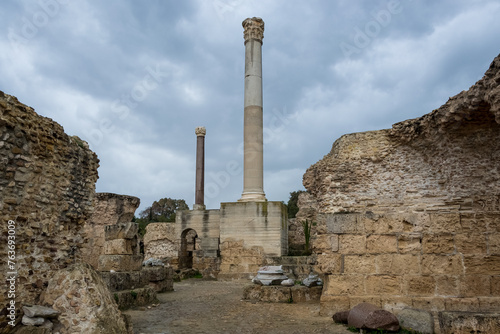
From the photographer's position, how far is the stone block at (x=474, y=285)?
213 inches

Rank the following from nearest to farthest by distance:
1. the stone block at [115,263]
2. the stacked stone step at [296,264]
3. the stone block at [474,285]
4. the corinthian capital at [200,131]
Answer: the stone block at [474,285] < the stone block at [115,263] < the stacked stone step at [296,264] < the corinthian capital at [200,131]

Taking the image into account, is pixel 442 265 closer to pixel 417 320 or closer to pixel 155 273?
pixel 417 320

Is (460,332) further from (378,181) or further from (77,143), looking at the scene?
(77,143)

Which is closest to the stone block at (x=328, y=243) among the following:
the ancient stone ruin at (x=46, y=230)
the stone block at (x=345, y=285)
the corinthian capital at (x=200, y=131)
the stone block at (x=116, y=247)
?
the stone block at (x=345, y=285)

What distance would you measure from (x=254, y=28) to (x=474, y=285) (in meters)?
14.0

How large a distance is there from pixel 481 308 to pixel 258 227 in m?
9.90

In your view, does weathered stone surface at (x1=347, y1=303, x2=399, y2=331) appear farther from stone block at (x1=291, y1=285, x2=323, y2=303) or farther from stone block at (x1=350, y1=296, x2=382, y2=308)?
stone block at (x1=291, y1=285, x2=323, y2=303)

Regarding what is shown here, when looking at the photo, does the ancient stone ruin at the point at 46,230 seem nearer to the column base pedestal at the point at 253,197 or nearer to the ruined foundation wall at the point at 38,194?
the ruined foundation wall at the point at 38,194

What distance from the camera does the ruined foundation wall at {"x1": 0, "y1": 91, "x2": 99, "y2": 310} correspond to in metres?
4.00

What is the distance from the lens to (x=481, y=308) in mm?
5320

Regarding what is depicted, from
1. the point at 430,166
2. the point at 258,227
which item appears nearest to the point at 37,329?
the point at 430,166

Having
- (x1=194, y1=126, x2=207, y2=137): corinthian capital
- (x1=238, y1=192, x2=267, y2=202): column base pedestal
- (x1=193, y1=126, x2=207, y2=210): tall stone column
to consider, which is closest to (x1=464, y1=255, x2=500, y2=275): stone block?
(x1=238, y1=192, x2=267, y2=202): column base pedestal

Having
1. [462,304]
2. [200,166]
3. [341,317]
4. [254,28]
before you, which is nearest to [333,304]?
[341,317]

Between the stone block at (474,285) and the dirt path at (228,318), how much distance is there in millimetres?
1828
